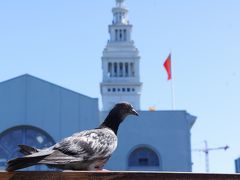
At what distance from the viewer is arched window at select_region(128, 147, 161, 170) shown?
28.6 metres

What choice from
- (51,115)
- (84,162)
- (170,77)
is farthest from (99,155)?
(170,77)

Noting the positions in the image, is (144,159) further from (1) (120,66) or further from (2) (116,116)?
(1) (120,66)

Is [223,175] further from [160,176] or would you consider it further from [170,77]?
[170,77]

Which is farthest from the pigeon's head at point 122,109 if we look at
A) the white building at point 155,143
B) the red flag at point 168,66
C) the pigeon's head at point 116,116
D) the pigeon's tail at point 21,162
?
the red flag at point 168,66

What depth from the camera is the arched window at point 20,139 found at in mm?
25719

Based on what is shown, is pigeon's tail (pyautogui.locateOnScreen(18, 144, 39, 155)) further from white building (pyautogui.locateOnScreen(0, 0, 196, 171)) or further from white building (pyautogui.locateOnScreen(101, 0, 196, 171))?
white building (pyautogui.locateOnScreen(101, 0, 196, 171))

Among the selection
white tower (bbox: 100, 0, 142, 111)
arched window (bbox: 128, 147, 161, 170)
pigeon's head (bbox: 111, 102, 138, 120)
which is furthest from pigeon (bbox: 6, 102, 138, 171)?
white tower (bbox: 100, 0, 142, 111)

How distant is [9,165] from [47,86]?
26066 millimetres

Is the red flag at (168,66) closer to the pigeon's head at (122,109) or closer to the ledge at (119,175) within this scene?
the pigeon's head at (122,109)

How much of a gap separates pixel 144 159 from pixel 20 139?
642 centimetres

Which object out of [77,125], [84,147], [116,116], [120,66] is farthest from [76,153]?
[120,66]

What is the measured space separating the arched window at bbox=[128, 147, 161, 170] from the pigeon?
2585cm

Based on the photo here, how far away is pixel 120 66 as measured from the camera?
232 ft

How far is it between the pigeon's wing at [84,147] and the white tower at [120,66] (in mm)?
65851
